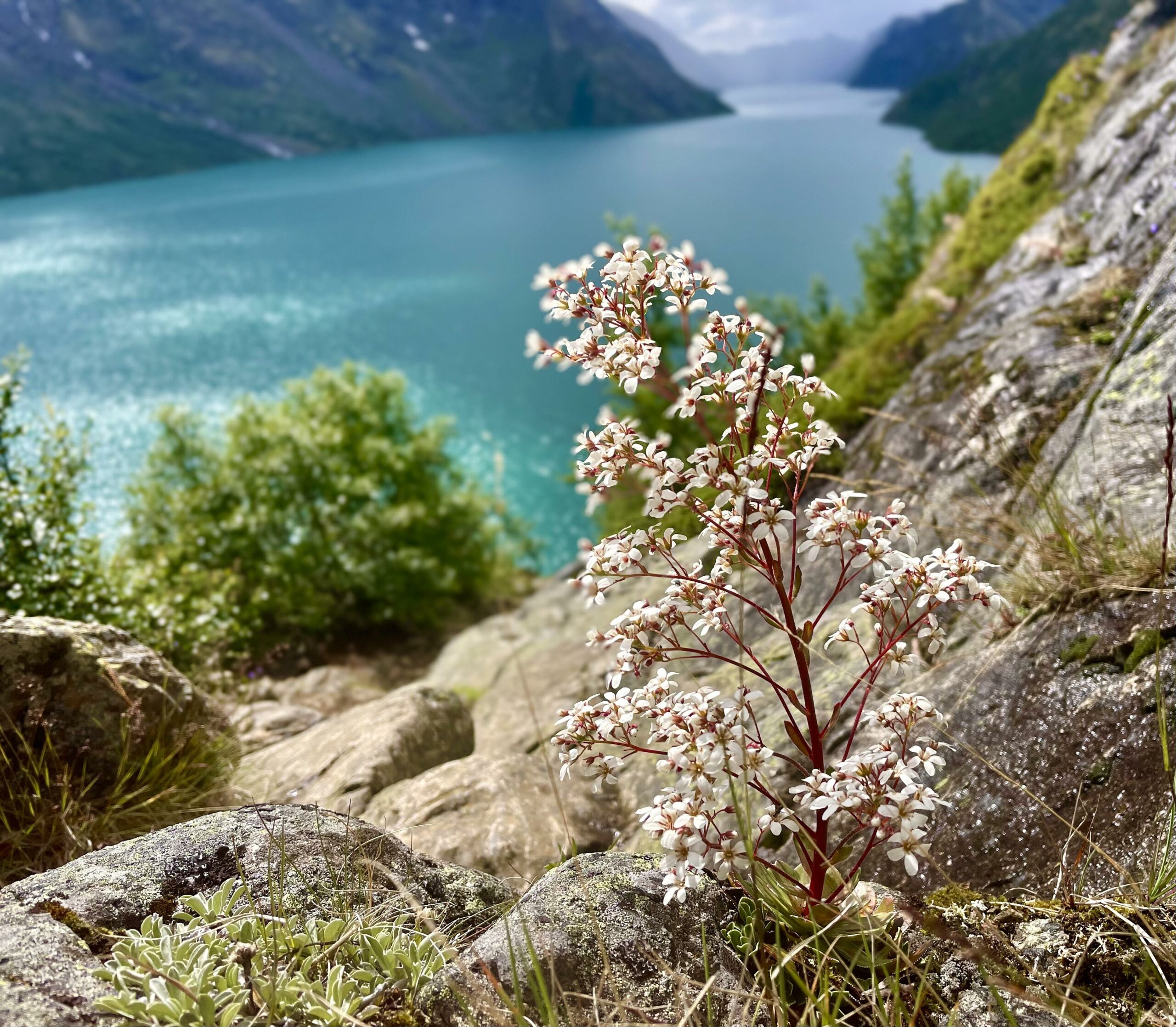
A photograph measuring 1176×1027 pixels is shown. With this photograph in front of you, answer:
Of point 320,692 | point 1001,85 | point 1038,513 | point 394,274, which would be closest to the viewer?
point 1038,513

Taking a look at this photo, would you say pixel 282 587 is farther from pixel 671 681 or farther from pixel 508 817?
pixel 671 681

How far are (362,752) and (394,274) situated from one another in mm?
78256

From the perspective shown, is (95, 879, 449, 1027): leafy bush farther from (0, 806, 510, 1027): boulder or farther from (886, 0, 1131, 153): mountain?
(886, 0, 1131, 153): mountain

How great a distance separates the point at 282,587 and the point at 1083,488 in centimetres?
2434

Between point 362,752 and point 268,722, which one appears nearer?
point 362,752

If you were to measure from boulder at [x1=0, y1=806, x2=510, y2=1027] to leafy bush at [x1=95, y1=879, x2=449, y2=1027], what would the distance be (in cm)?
13

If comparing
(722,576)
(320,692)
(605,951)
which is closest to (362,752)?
(605,951)

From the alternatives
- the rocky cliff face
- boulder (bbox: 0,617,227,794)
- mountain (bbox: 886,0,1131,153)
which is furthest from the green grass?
mountain (bbox: 886,0,1131,153)

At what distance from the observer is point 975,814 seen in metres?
4.31

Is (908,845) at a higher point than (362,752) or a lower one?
higher

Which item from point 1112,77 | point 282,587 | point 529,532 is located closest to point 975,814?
point 1112,77

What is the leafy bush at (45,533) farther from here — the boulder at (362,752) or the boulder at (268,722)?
the boulder at (362,752)

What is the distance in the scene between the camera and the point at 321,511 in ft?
91.5

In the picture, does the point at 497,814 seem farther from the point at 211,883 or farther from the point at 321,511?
the point at 321,511
